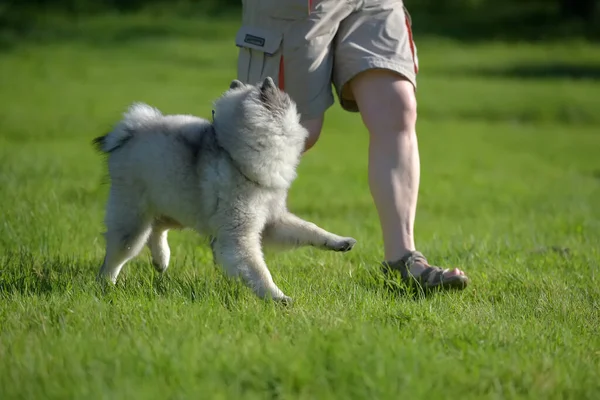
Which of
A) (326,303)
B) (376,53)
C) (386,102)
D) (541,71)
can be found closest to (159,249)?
(326,303)

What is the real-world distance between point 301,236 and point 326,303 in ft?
1.98

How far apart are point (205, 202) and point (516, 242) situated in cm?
311

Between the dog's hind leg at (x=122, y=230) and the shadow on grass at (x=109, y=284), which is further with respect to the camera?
the dog's hind leg at (x=122, y=230)

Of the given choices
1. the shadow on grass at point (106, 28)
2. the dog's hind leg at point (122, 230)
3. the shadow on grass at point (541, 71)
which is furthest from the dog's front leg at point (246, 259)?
the shadow on grass at point (106, 28)

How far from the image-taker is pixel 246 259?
15.4 ft

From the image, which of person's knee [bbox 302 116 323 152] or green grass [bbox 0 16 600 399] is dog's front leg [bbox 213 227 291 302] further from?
person's knee [bbox 302 116 323 152]

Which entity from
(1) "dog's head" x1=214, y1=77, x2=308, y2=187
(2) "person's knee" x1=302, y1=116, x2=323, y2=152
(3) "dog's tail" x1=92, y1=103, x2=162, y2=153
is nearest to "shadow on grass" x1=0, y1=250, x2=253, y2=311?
(1) "dog's head" x1=214, y1=77, x2=308, y2=187

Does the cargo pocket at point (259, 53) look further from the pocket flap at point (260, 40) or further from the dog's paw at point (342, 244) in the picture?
the dog's paw at point (342, 244)

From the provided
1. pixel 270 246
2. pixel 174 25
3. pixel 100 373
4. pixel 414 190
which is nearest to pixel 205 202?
pixel 270 246

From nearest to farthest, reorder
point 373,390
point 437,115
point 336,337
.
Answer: point 373,390, point 336,337, point 437,115

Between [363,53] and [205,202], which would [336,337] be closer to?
[205,202]

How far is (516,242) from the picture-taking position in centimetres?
711

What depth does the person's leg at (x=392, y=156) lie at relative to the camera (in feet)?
17.3

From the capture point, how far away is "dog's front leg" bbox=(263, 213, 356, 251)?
5012 millimetres
